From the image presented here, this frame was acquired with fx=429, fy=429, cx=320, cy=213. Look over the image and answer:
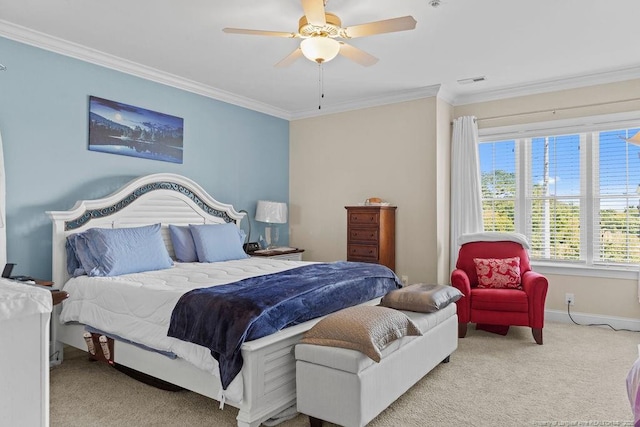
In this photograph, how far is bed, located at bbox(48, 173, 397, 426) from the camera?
7.63 feet

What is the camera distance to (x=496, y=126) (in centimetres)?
507

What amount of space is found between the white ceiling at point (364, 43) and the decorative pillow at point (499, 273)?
76.0 inches

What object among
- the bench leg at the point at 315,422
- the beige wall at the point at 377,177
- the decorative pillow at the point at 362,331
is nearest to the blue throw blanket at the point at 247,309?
the decorative pillow at the point at 362,331

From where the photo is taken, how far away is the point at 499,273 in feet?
14.0

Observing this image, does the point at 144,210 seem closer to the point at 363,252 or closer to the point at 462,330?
the point at 363,252

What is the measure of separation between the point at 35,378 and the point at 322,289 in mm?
1790

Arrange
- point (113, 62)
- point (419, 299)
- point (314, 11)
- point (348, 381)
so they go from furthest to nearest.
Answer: point (113, 62) → point (419, 299) → point (314, 11) → point (348, 381)

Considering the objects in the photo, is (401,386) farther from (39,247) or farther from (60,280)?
(39,247)

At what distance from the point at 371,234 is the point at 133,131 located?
2728 millimetres

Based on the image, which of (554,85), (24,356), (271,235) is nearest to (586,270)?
(554,85)

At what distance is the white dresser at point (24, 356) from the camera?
1.20 metres

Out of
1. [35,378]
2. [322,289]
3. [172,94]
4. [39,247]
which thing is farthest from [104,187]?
[35,378]

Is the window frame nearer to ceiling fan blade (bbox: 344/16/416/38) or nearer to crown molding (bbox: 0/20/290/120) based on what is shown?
ceiling fan blade (bbox: 344/16/416/38)

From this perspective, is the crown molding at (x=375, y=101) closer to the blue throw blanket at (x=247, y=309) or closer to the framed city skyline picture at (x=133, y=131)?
the framed city skyline picture at (x=133, y=131)
